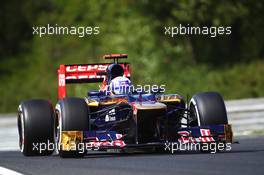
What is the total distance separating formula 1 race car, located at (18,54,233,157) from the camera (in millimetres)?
14461

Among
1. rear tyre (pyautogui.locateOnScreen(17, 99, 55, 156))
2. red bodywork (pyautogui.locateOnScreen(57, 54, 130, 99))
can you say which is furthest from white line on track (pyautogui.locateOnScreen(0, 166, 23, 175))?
red bodywork (pyautogui.locateOnScreen(57, 54, 130, 99))

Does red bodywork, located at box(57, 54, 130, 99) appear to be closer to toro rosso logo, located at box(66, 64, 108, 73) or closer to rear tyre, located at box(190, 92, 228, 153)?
toro rosso logo, located at box(66, 64, 108, 73)

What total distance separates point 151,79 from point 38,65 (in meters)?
11.5

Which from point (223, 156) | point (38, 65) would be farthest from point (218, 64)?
point (223, 156)

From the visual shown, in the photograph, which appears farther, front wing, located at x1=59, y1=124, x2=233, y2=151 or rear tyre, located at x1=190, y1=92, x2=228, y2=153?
rear tyre, located at x1=190, y1=92, x2=228, y2=153

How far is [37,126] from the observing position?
15422 mm

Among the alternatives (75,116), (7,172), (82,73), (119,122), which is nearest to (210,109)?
(119,122)

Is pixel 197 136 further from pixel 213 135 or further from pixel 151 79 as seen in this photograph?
pixel 151 79

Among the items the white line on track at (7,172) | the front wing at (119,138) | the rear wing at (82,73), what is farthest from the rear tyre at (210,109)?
the white line on track at (7,172)

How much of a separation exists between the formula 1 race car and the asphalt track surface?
10.0 inches

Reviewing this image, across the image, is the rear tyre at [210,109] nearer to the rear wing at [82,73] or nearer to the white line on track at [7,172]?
the rear wing at [82,73]

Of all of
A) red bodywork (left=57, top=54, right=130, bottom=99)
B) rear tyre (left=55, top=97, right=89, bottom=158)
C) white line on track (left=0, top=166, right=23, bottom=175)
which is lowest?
white line on track (left=0, top=166, right=23, bottom=175)

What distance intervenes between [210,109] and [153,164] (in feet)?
8.62

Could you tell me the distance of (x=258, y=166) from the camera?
11.7 m
